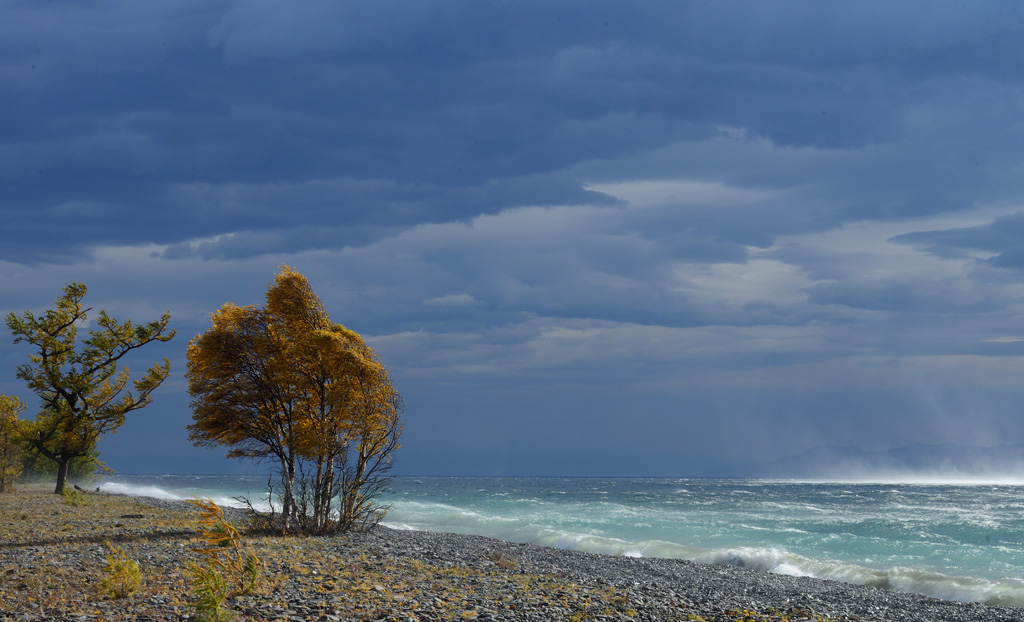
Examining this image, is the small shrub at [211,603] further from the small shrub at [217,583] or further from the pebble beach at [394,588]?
the pebble beach at [394,588]

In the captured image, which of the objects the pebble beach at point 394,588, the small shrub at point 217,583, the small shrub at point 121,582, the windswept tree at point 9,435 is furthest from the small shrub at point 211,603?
the windswept tree at point 9,435

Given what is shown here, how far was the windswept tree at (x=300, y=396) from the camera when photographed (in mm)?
22141

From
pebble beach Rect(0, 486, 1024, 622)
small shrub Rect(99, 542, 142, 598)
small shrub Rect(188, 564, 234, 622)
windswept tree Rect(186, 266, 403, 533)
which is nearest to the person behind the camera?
small shrub Rect(188, 564, 234, 622)

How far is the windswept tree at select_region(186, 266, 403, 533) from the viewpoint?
22141 mm

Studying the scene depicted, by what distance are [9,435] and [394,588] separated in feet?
119

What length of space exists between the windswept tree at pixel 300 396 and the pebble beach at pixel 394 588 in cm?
165

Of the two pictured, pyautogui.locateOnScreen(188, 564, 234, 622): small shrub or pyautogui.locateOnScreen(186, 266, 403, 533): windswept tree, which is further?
pyautogui.locateOnScreen(186, 266, 403, 533): windswept tree

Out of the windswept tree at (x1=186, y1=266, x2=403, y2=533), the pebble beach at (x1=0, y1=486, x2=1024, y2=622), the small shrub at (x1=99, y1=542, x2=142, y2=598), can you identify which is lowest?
the pebble beach at (x1=0, y1=486, x2=1024, y2=622)

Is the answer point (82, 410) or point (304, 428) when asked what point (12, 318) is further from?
point (304, 428)

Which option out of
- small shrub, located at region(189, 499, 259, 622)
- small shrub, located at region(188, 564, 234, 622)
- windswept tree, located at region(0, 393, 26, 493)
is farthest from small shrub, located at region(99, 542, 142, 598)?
windswept tree, located at region(0, 393, 26, 493)

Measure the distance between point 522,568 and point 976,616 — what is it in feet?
34.1

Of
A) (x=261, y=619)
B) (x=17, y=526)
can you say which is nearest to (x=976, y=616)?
(x=261, y=619)

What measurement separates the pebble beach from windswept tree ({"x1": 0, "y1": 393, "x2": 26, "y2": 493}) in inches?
729

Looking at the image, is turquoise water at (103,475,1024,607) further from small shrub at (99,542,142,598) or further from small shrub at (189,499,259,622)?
small shrub at (99,542,142,598)
